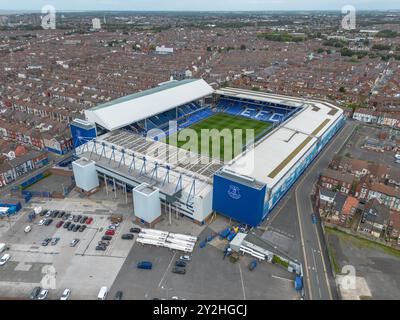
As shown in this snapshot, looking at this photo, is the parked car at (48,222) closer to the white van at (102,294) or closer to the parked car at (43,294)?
the parked car at (43,294)

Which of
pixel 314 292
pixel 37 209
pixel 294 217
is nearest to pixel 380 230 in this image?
pixel 294 217

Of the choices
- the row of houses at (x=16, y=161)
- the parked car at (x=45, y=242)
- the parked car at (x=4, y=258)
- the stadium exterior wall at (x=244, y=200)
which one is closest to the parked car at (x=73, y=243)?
the parked car at (x=45, y=242)

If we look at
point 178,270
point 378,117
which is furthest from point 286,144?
point 378,117

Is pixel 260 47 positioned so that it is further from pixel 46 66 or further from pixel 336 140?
pixel 336 140

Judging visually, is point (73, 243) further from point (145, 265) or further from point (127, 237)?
point (145, 265)

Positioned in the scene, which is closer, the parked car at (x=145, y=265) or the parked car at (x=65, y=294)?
the parked car at (x=65, y=294)

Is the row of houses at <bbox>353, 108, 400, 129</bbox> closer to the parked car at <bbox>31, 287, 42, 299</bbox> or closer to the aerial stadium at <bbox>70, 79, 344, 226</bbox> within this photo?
the aerial stadium at <bbox>70, 79, 344, 226</bbox>

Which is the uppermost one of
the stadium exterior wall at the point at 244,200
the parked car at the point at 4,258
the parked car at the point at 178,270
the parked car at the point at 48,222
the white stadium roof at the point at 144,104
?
the white stadium roof at the point at 144,104
